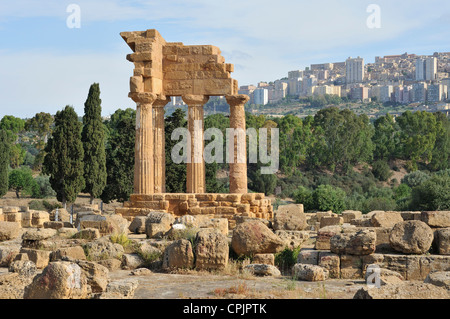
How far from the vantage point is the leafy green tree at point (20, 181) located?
179 ft

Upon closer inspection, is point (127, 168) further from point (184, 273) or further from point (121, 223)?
point (184, 273)

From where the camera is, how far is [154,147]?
25.0 metres

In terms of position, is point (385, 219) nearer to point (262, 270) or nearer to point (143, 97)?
point (262, 270)

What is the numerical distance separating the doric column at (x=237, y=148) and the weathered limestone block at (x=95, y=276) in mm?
13853

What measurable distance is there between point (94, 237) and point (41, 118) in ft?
187

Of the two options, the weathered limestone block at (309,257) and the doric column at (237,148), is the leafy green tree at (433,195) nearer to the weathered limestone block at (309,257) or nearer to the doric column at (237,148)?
the doric column at (237,148)

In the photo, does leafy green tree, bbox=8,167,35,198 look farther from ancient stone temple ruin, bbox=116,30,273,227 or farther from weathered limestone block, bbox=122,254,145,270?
weathered limestone block, bbox=122,254,145,270

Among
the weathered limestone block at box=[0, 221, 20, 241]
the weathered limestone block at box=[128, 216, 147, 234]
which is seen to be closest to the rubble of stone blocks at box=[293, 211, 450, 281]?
the weathered limestone block at box=[128, 216, 147, 234]

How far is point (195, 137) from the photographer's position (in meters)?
24.5

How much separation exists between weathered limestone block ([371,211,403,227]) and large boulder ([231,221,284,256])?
3.81 metres

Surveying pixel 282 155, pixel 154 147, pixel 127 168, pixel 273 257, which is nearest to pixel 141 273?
pixel 273 257

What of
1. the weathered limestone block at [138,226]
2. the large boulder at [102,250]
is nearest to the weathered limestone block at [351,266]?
the large boulder at [102,250]

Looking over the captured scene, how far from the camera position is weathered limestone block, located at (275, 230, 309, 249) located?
14774 mm

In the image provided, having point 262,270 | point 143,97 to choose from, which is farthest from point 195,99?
point 262,270
